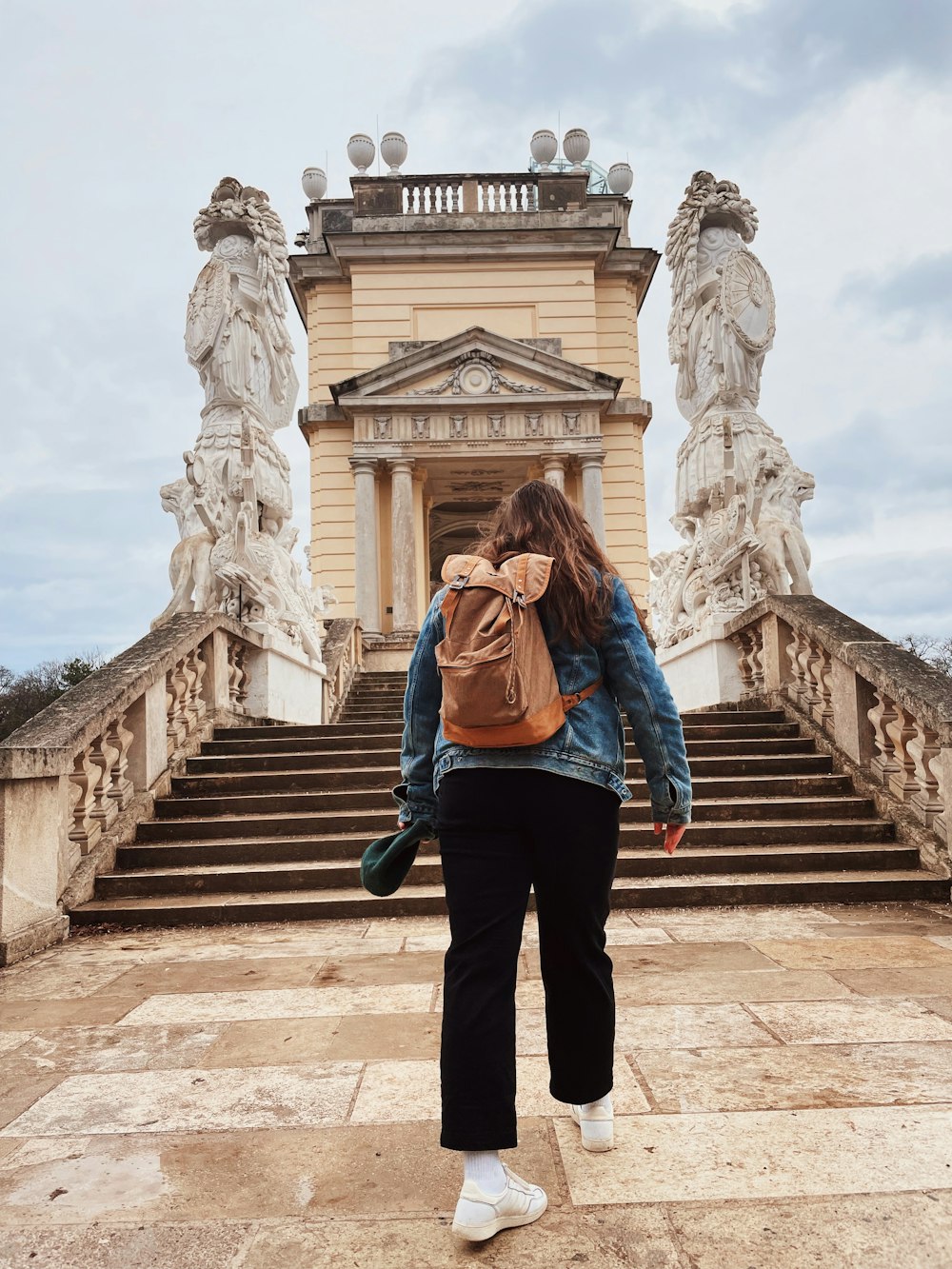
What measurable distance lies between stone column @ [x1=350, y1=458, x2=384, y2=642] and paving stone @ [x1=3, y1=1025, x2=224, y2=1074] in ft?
50.1

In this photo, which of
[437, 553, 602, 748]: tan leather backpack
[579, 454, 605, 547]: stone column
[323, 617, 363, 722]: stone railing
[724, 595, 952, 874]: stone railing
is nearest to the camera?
[437, 553, 602, 748]: tan leather backpack

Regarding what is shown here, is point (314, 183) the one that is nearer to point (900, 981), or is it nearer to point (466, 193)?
point (466, 193)

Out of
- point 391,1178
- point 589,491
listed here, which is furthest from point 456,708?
point 589,491

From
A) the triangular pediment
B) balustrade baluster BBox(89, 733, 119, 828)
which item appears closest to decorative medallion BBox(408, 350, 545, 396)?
the triangular pediment

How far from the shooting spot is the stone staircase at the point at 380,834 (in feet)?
18.6

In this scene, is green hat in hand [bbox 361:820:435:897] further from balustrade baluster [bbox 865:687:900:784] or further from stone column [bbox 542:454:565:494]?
stone column [bbox 542:454:565:494]

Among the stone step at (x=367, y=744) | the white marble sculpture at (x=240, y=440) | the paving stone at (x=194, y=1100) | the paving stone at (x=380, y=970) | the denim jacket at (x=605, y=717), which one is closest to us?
the denim jacket at (x=605, y=717)

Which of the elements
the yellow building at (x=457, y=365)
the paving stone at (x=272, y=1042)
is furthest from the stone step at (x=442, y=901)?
the yellow building at (x=457, y=365)

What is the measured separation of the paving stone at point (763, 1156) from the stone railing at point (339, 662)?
926 centimetres

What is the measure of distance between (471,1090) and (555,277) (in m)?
21.3

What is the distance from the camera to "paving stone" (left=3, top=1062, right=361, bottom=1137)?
9.12 ft

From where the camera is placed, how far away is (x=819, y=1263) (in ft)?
6.40

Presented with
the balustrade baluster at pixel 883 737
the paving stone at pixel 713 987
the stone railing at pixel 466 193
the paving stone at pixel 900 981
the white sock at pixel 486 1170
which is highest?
the stone railing at pixel 466 193

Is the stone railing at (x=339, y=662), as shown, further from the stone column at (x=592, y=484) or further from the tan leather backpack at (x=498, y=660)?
the tan leather backpack at (x=498, y=660)
